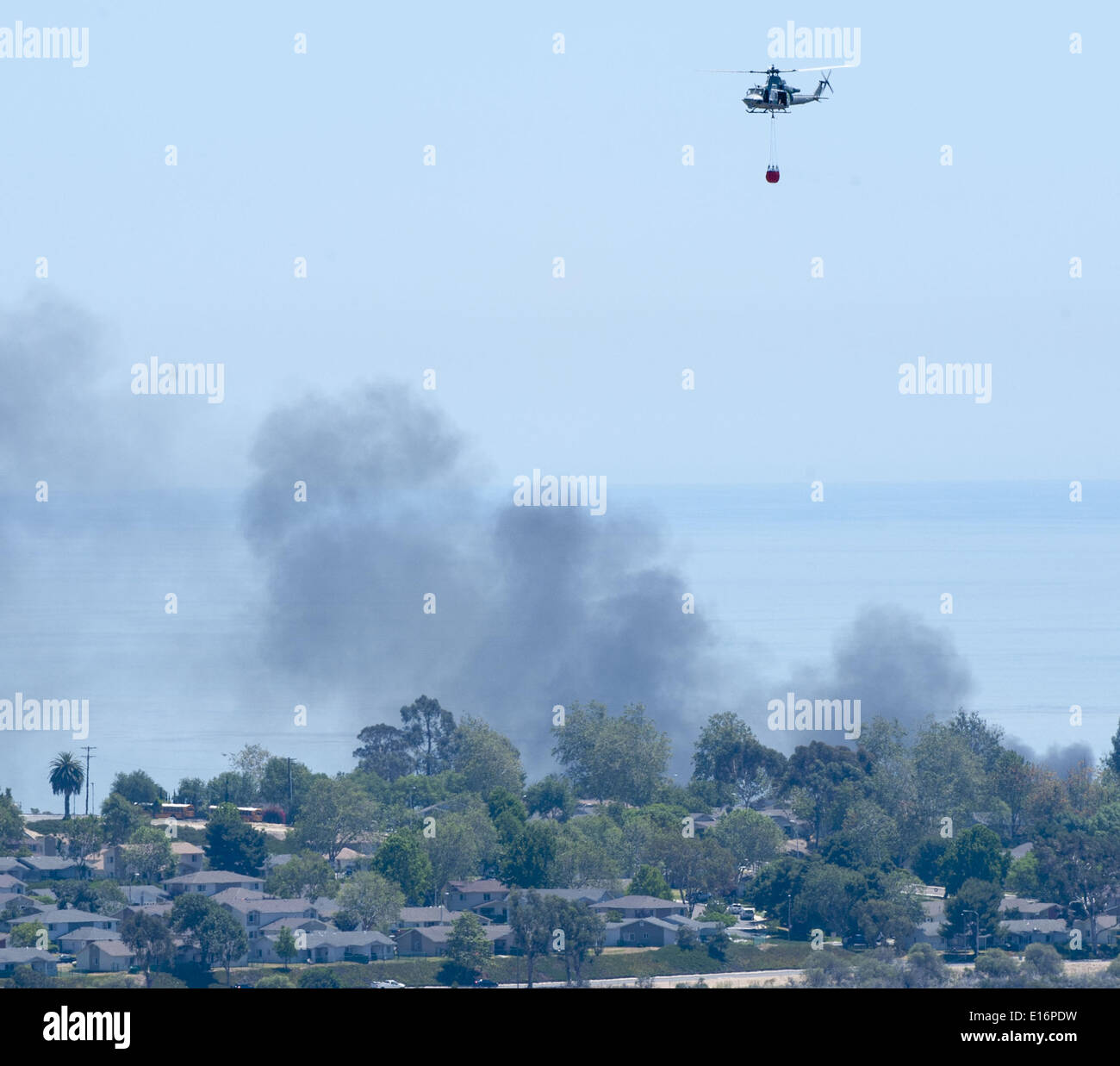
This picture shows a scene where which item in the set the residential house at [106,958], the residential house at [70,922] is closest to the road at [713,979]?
the residential house at [106,958]

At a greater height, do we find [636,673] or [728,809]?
[636,673]

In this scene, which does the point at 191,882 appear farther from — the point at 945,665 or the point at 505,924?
the point at 945,665

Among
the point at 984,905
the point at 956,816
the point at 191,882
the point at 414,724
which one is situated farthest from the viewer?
the point at 414,724

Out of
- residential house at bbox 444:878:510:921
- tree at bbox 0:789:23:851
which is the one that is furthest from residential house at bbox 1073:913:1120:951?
tree at bbox 0:789:23:851

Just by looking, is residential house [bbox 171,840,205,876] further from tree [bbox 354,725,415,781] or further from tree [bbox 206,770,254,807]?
tree [bbox 354,725,415,781]

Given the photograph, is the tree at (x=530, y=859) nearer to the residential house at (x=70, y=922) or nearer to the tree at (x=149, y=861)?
the tree at (x=149, y=861)

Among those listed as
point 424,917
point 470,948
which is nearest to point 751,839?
point 424,917
